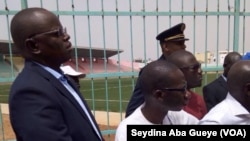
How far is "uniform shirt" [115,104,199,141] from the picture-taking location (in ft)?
5.82

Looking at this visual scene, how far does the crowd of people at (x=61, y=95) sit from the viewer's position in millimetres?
1494

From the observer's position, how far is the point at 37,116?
146cm

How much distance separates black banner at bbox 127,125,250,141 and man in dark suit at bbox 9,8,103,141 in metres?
0.21

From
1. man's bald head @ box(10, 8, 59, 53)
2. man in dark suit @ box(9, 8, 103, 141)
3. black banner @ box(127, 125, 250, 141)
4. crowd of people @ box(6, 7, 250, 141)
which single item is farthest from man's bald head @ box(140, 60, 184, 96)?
man's bald head @ box(10, 8, 59, 53)

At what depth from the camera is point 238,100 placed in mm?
1948

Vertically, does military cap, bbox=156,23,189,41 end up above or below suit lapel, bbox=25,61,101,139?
above

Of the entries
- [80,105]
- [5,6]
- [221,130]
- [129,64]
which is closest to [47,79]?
[80,105]

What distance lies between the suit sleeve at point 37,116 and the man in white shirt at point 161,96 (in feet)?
1.41

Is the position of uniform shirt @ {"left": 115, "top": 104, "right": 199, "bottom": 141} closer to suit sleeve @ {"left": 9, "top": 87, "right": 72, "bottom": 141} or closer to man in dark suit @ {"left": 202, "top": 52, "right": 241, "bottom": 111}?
suit sleeve @ {"left": 9, "top": 87, "right": 72, "bottom": 141}

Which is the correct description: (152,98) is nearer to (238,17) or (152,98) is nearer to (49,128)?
(49,128)

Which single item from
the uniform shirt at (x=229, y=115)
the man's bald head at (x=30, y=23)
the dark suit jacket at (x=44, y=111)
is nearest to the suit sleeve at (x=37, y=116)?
the dark suit jacket at (x=44, y=111)

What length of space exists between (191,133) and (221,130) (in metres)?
0.16

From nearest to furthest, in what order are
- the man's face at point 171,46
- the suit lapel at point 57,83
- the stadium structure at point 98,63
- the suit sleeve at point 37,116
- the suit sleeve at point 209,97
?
the suit sleeve at point 37,116 → the suit lapel at point 57,83 → the man's face at point 171,46 → the suit sleeve at point 209,97 → the stadium structure at point 98,63

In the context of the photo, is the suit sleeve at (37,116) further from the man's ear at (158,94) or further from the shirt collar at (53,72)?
the man's ear at (158,94)
